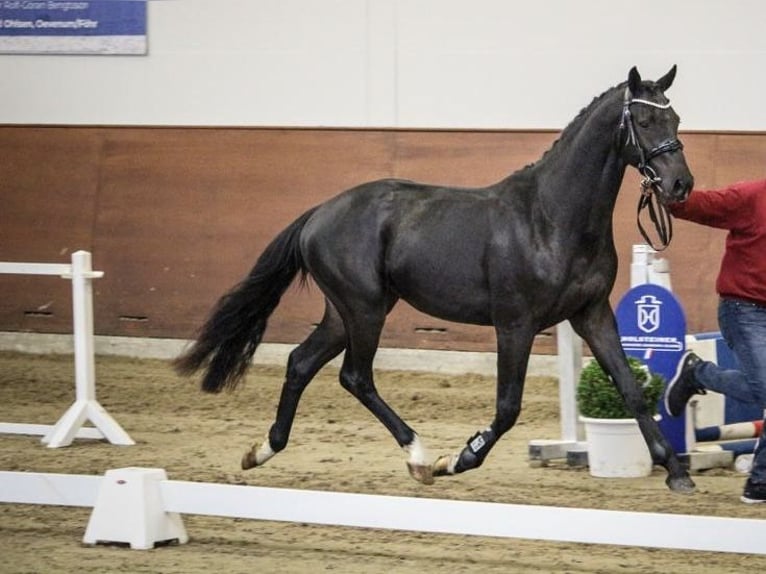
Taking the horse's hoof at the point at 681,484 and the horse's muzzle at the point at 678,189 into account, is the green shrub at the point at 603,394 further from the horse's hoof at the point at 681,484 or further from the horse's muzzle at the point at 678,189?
the horse's muzzle at the point at 678,189

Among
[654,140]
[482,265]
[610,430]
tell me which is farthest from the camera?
[610,430]

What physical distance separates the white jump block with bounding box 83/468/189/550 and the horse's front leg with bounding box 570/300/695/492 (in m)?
1.91

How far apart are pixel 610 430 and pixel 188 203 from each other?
17.0 feet

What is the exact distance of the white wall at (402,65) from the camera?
33.1ft

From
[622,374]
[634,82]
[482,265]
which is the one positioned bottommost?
[622,374]

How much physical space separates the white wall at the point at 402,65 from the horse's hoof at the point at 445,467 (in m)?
4.50

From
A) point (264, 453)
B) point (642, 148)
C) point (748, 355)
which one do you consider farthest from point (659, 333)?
point (264, 453)

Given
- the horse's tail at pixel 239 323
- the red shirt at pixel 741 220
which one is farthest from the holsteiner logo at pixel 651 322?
the horse's tail at pixel 239 323

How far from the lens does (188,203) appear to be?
37.0 feet

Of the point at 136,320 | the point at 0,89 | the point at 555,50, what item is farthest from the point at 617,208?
the point at 0,89

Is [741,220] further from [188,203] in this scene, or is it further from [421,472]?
[188,203]

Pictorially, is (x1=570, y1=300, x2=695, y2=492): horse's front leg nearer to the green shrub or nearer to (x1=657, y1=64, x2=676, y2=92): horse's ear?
the green shrub

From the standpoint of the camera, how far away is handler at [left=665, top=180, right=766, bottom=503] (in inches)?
237

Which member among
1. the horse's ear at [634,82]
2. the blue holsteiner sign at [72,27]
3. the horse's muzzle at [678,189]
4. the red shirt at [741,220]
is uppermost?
the blue holsteiner sign at [72,27]
